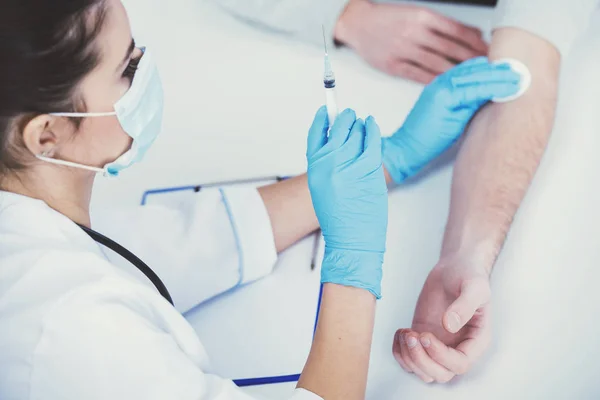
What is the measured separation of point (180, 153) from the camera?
1.35m

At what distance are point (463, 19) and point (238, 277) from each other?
91 cm

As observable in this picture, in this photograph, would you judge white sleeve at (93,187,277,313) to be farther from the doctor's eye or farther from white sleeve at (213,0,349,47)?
white sleeve at (213,0,349,47)

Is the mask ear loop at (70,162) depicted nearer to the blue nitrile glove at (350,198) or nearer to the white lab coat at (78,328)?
the white lab coat at (78,328)

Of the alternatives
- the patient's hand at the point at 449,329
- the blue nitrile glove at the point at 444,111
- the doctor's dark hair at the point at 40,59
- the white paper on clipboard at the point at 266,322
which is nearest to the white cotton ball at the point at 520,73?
→ the blue nitrile glove at the point at 444,111

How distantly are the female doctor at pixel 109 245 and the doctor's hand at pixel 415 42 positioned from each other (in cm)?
54

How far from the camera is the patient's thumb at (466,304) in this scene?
0.86 meters

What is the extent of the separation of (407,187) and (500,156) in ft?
0.62

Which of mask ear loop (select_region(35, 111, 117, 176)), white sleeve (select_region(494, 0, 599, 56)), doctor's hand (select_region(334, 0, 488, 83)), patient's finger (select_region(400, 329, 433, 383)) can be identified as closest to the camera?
mask ear loop (select_region(35, 111, 117, 176))

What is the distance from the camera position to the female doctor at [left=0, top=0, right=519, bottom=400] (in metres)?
0.68

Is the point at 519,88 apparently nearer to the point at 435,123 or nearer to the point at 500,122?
the point at 500,122

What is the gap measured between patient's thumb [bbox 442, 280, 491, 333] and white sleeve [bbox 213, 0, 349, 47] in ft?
2.54

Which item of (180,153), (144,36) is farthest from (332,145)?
(144,36)

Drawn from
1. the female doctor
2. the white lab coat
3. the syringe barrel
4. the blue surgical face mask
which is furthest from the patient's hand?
the blue surgical face mask

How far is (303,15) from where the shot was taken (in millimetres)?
1448
